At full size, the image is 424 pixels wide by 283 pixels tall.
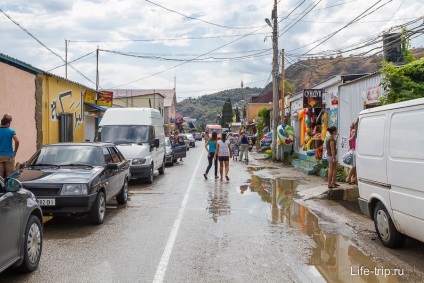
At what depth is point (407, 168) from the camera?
235 inches

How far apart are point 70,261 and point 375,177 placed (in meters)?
4.71

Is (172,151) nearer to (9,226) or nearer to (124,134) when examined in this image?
(124,134)

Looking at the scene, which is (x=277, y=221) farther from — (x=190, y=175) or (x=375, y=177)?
(x=190, y=175)

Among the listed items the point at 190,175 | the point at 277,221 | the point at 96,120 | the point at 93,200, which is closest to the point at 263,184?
the point at 190,175

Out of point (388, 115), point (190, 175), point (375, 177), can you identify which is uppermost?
point (388, 115)

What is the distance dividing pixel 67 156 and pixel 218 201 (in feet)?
12.9

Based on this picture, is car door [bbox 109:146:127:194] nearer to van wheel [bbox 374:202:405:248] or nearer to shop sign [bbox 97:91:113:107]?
van wheel [bbox 374:202:405:248]

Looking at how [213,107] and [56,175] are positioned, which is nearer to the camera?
[56,175]

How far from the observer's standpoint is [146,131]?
15.8m

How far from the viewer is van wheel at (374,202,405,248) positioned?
6.61 meters

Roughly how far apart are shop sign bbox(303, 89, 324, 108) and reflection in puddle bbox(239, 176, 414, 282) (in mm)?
8699

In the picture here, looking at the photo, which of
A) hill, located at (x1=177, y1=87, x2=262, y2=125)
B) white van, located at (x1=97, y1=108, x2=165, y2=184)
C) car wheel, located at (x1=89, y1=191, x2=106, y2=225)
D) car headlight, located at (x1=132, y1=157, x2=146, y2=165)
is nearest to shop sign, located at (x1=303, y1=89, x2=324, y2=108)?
white van, located at (x1=97, y1=108, x2=165, y2=184)

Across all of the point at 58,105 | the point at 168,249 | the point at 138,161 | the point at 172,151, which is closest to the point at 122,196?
the point at 138,161

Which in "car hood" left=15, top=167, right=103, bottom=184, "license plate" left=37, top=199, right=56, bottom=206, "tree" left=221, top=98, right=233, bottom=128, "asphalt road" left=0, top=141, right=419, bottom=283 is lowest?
"asphalt road" left=0, top=141, right=419, bottom=283
